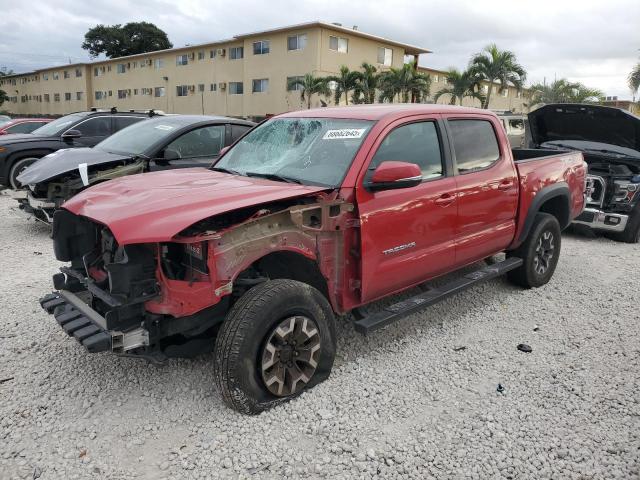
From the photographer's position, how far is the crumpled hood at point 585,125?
24.1 ft

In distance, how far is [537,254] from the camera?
5445mm

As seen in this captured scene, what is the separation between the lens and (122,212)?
289cm

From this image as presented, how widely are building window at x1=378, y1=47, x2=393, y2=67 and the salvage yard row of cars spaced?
108ft

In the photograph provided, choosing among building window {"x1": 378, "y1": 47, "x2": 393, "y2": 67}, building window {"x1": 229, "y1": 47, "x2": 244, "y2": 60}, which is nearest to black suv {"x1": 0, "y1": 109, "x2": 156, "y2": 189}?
building window {"x1": 229, "y1": 47, "x2": 244, "y2": 60}

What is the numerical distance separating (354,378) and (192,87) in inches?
1599

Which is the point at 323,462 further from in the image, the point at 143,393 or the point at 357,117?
the point at 357,117

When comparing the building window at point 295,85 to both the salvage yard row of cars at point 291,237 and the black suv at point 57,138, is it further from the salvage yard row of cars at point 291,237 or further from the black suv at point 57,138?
the salvage yard row of cars at point 291,237

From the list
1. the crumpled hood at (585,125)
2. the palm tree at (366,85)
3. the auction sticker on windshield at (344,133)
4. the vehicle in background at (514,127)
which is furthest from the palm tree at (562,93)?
the auction sticker on windshield at (344,133)

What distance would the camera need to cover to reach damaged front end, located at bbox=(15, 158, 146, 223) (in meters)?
6.36

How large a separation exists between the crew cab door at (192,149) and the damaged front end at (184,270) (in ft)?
10.8

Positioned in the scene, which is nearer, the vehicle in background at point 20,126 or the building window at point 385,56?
the vehicle in background at point 20,126

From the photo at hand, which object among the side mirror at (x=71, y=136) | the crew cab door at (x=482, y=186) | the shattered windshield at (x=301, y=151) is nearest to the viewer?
the shattered windshield at (x=301, y=151)

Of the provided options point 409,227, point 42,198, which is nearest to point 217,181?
point 409,227

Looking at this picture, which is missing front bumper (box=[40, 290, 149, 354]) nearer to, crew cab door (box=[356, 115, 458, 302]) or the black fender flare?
crew cab door (box=[356, 115, 458, 302])
